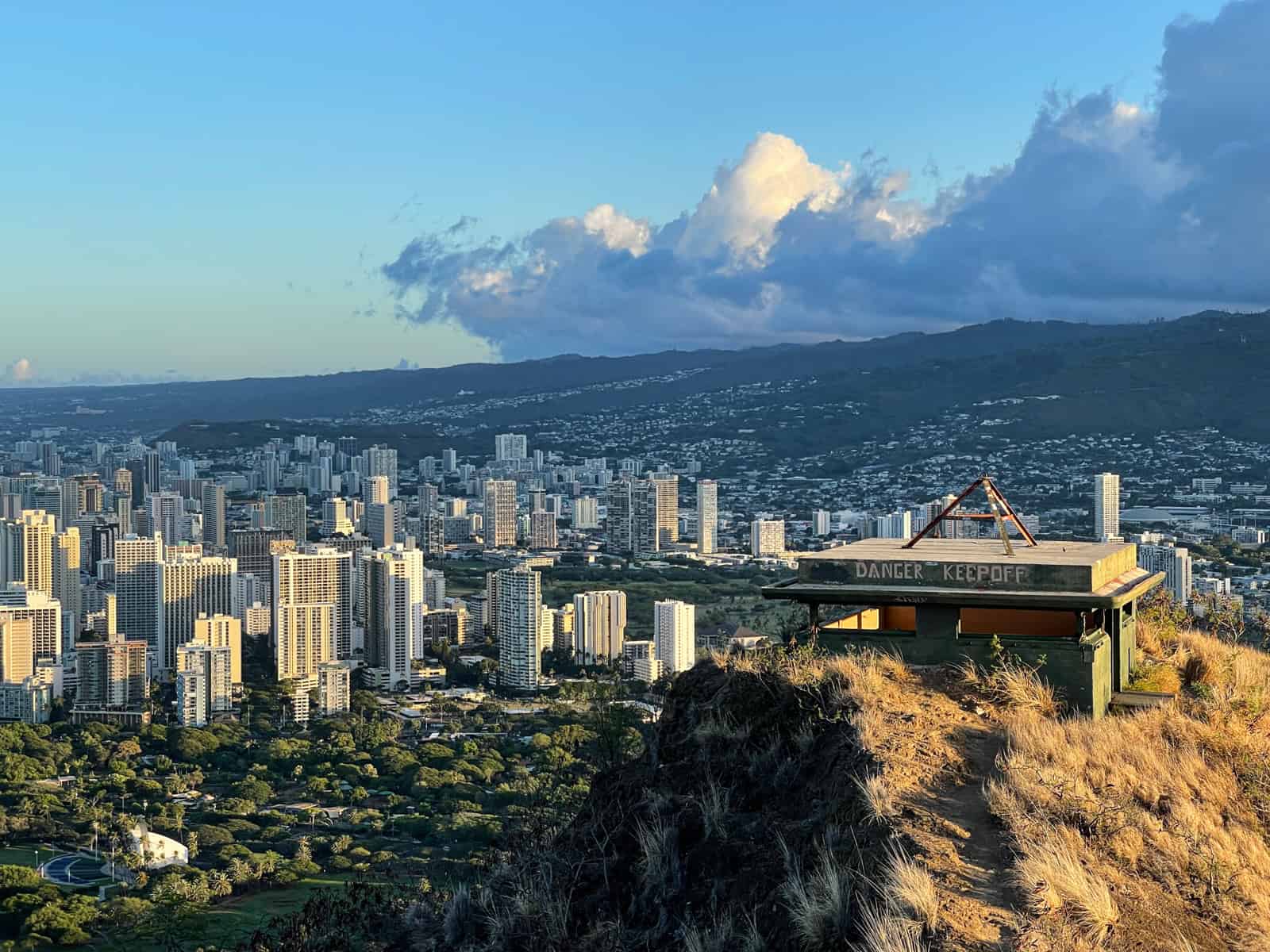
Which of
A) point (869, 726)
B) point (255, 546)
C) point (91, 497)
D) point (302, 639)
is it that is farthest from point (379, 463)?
point (869, 726)

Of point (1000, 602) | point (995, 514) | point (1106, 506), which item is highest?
point (995, 514)

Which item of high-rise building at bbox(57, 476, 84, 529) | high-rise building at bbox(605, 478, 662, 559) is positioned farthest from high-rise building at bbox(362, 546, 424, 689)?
high-rise building at bbox(57, 476, 84, 529)

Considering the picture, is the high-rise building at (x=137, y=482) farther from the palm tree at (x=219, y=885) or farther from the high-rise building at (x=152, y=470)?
the palm tree at (x=219, y=885)

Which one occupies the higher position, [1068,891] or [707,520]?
[1068,891]

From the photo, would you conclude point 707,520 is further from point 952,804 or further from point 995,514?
point 952,804

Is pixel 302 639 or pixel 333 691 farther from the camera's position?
pixel 302 639

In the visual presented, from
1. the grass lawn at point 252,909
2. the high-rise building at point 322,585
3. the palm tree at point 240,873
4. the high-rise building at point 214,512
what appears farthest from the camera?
the high-rise building at point 214,512

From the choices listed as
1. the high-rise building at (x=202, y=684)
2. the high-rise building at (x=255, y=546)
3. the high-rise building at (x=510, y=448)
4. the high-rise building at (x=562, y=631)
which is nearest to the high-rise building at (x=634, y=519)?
the high-rise building at (x=255, y=546)

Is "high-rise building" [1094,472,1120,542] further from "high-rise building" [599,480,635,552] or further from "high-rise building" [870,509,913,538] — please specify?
"high-rise building" [599,480,635,552]
